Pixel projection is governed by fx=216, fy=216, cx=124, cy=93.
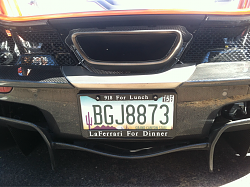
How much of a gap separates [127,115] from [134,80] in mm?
231

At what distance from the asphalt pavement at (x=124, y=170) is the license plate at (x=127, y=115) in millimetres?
390

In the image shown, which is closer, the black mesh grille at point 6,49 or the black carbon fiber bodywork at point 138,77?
the black carbon fiber bodywork at point 138,77

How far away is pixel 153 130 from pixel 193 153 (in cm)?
69

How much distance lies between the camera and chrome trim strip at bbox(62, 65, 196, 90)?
1.21 m

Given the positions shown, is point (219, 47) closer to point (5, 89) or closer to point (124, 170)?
point (124, 170)

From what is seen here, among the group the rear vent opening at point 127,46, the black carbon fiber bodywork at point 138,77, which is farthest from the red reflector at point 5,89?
the rear vent opening at point 127,46

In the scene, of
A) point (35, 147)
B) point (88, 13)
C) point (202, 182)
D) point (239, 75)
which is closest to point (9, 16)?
point (88, 13)

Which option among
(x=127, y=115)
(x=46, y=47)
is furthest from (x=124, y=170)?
(x=46, y=47)

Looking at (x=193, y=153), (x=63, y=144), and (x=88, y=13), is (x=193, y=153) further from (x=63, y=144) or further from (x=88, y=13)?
(x=88, y=13)

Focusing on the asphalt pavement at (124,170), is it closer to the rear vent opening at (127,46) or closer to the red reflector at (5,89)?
the red reflector at (5,89)

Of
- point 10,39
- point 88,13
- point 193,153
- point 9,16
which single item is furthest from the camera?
point 193,153

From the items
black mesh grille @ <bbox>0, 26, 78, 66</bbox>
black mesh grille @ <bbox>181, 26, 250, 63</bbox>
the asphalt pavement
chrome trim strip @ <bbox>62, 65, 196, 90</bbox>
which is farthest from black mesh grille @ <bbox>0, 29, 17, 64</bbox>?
black mesh grille @ <bbox>181, 26, 250, 63</bbox>

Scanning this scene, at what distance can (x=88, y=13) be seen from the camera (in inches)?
47.9

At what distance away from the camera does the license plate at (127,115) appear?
1.27 metres
